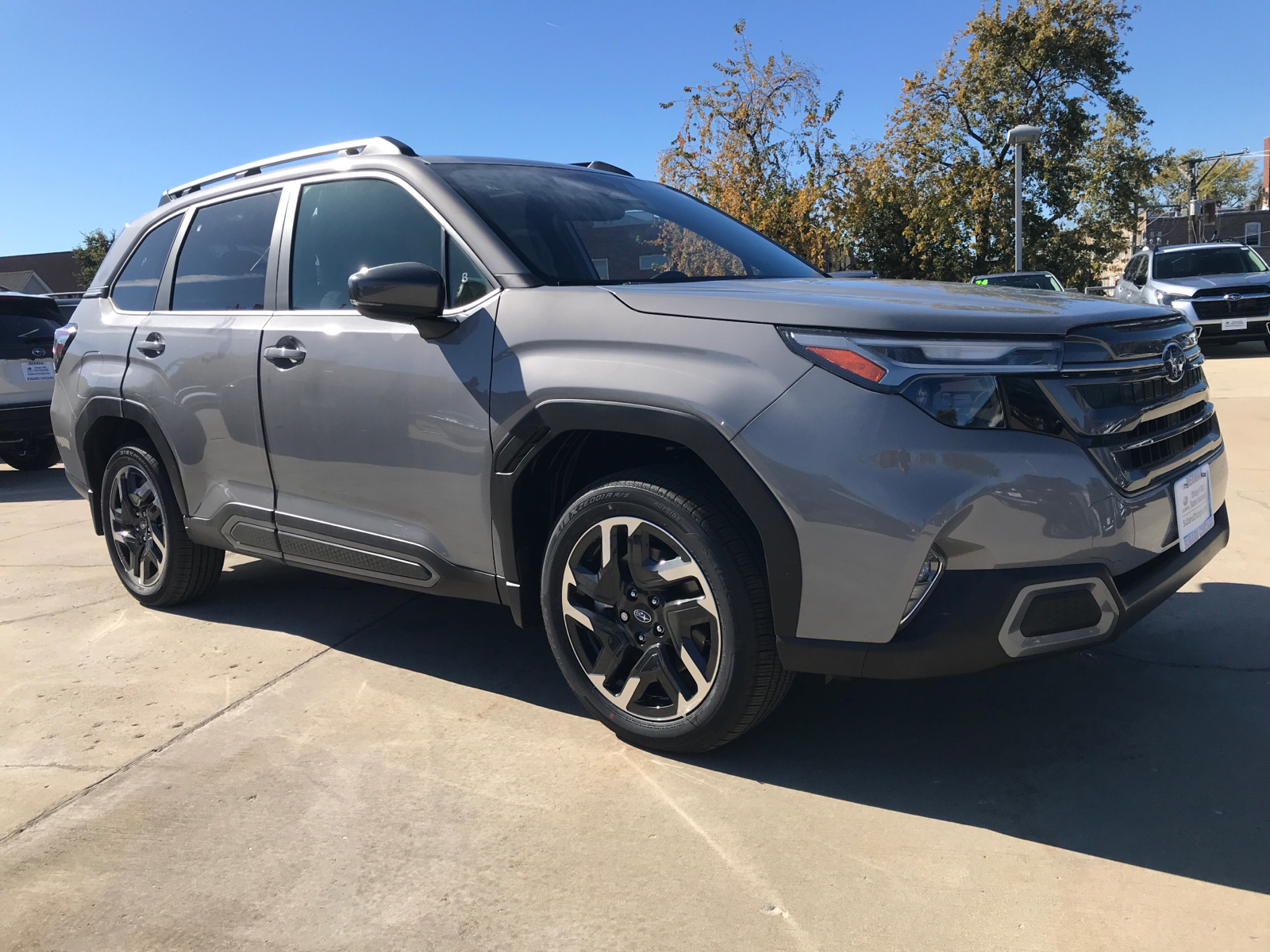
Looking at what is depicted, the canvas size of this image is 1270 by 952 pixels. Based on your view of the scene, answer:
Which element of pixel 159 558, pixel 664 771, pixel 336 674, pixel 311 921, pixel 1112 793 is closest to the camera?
pixel 311 921

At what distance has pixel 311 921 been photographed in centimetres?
221

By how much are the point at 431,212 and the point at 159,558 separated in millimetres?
A: 2291

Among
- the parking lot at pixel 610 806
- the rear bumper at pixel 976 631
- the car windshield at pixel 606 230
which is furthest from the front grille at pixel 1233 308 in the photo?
the rear bumper at pixel 976 631

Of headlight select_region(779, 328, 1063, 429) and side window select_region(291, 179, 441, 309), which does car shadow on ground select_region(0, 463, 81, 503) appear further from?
headlight select_region(779, 328, 1063, 429)

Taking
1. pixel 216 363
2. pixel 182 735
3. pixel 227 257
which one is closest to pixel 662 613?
pixel 182 735

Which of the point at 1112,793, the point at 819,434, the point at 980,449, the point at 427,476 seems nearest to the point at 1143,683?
the point at 1112,793

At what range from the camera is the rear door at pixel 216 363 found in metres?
3.80

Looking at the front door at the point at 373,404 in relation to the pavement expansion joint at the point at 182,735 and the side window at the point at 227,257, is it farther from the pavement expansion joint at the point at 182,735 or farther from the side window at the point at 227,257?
the pavement expansion joint at the point at 182,735

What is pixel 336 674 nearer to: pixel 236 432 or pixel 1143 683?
pixel 236 432

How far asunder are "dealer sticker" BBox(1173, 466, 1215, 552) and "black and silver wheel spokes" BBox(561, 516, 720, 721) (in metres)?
1.26

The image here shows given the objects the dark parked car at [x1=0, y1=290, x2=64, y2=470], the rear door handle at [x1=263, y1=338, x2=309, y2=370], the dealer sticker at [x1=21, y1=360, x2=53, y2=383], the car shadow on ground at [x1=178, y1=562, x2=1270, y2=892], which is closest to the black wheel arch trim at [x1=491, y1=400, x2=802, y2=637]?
the car shadow on ground at [x1=178, y1=562, x2=1270, y2=892]

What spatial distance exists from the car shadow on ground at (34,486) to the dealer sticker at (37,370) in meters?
0.94

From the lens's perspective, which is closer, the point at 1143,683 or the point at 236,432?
the point at 1143,683

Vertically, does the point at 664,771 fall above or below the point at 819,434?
below
